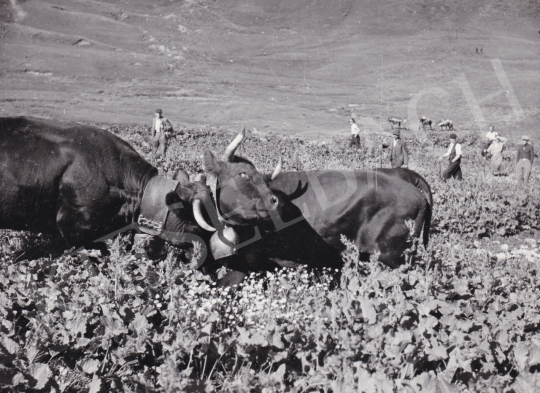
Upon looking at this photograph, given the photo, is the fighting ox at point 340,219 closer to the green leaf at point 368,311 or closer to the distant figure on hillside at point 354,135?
the green leaf at point 368,311

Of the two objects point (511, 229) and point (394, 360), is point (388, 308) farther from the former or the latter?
point (511, 229)

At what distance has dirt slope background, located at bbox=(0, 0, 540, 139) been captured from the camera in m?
30.5

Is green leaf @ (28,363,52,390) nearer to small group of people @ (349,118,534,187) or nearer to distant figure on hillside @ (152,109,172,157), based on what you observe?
small group of people @ (349,118,534,187)

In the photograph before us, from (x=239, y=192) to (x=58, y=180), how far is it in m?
1.89

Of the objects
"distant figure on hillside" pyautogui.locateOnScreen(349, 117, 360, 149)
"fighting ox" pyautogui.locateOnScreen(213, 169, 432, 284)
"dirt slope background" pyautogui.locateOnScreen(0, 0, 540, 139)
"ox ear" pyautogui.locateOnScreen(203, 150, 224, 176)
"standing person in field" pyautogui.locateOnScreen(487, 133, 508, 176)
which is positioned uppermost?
"ox ear" pyautogui.locateOnScreen(203, 150, 224, 176)

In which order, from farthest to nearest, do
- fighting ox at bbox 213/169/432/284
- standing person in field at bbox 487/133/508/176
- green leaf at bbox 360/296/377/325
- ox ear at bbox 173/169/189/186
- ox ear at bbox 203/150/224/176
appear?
standing person in field at bbox 487/133/508/176 < fighting ox at bbox 213/169/432/284 < ox ear at bbox 173/169/189/186 < ox ear at bbox 203/150/224/176 < green leaf at bbox 360/296/377/325

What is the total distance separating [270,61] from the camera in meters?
39.3

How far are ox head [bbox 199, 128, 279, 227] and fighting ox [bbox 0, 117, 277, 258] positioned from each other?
1cm

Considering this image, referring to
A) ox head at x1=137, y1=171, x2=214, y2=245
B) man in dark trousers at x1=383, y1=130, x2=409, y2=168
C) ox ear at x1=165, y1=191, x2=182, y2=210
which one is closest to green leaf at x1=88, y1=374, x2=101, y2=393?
ox head at x1=137, y1=171, x2=214, y2=245

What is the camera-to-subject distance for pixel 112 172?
531 centimetres

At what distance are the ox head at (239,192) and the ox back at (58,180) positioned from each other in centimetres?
111

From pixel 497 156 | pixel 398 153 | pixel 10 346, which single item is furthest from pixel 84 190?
pixel 497 156

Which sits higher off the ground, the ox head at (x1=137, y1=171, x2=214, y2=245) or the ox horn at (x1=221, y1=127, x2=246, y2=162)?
the ox horn at (x1=221, y1=127, x2=246, y2=162)

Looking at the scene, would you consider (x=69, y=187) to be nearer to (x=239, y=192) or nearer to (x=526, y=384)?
(x=239, y=192)
